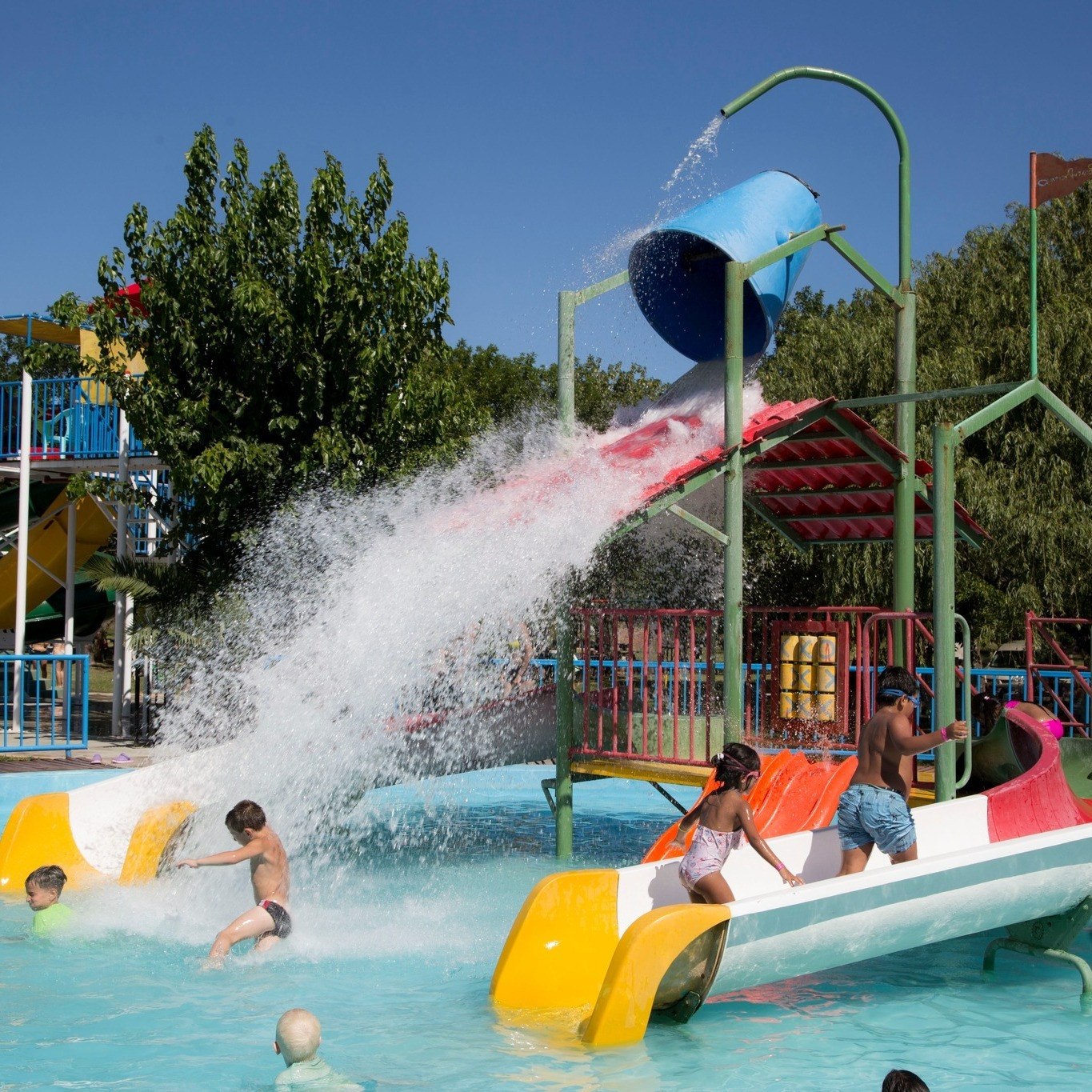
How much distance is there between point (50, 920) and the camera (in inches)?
306

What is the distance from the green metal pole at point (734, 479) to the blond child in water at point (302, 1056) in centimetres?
418

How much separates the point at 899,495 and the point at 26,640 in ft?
57.3

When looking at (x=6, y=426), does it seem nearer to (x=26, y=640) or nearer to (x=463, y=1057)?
(x=26, y=640)

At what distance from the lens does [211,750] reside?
9969mm

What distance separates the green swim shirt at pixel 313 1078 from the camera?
5.01 metres

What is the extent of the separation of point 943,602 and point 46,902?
216 inches

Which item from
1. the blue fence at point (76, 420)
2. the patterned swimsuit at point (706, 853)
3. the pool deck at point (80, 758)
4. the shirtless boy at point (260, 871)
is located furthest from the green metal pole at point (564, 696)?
the blue fence at point (76, 420)

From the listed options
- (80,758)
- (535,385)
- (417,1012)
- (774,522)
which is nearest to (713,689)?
(774,522)

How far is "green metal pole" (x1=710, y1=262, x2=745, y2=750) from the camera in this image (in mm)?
8758

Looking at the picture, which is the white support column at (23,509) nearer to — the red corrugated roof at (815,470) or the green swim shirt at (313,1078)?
the red corrugated roof at (815,470)

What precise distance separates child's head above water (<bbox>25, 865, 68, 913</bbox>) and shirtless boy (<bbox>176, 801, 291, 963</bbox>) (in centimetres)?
107

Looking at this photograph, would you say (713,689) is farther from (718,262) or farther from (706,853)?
(706,853)

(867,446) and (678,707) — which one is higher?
(867,446)

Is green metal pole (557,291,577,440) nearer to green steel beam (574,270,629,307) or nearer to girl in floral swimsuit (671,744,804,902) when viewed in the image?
green steel beam (574,270,629,307)
